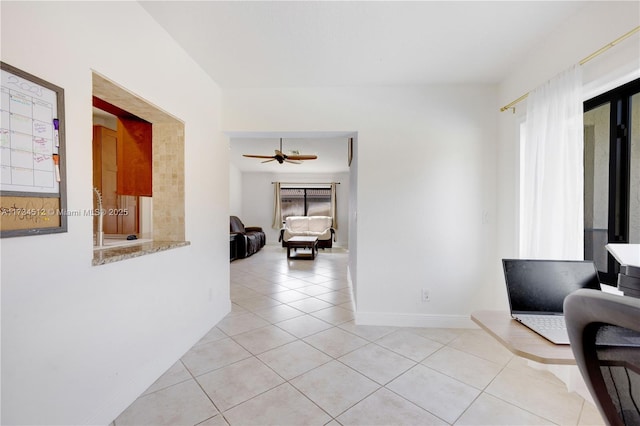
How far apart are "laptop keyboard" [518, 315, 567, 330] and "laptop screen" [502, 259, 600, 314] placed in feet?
0.11

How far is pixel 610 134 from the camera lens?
63.9 inches

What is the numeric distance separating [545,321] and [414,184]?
1.73 meters

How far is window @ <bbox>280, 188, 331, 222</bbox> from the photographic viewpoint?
8.82 meters

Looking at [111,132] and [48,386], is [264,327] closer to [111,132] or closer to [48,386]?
[48,386]

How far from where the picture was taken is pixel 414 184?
2.68 metres

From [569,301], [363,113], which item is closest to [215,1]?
[363,113]

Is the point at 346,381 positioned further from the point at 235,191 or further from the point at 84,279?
the point at 235,191

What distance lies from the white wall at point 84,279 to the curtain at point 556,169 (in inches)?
104

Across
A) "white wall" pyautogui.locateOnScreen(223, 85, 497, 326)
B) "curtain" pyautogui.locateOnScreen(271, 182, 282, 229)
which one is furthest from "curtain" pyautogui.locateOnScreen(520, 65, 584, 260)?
"curtain" pyautogui.locateOnScreen(271, 182, 282, 229)

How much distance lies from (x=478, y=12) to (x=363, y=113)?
4.01 feet

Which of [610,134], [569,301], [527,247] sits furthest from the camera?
[527,247]

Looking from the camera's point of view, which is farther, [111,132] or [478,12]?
[111,132]

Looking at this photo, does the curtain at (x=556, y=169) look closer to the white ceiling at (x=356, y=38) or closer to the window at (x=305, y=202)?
the white ceiling at (x=356, y=38)

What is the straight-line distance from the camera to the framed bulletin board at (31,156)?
0.98m
